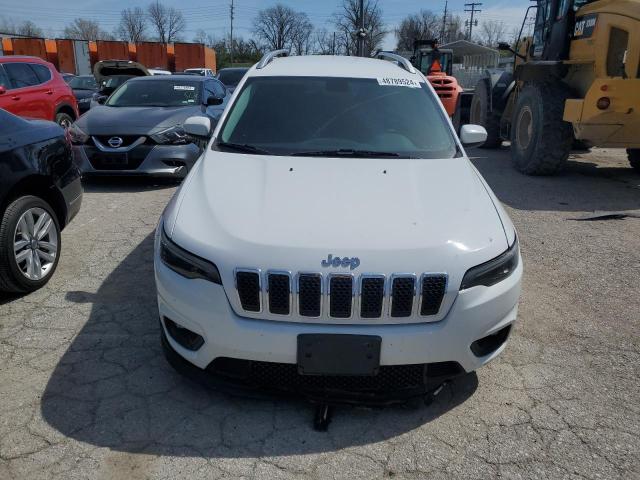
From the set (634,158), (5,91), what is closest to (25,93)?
(5,91)

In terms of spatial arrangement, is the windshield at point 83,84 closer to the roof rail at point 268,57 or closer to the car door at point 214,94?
the car door at point 214,94

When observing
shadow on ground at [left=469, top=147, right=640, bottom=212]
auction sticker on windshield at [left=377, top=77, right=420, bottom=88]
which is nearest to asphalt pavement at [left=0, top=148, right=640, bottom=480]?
auction sticker on windshield at [left=377, top=77, right=420, bottom=88]

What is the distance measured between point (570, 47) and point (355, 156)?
625 centimetres

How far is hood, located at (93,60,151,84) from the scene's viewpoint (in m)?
13.7

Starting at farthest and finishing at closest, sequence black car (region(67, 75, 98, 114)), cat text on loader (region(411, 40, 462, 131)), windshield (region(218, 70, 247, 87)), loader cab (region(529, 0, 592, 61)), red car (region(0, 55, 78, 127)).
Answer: windshield (region(218, 70, 247, 87)) → cat text on loader (region(411, 40, 462, 131)) → black car (region(67, 75, 98, 114)) → red car (region(0, 55, 78, 127)) → loader cab (region(529, 0, 592, 61))

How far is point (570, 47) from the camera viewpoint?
8.05m

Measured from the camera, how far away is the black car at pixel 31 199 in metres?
3.66

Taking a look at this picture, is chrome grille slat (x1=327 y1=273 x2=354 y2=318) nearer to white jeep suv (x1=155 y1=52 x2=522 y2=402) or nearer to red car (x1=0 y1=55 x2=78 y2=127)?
white jeep suv (x1=155 y1=52 x2=522 y2=402)

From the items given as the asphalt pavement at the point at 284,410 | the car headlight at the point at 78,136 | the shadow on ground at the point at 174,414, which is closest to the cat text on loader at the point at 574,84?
the asphalt pavement at the point at 284,410

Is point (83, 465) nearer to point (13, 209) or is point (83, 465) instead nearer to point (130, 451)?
point (130, 451)

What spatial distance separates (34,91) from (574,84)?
9.03 metres

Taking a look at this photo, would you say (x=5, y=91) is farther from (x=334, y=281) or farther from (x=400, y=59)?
(x=334, y=281)

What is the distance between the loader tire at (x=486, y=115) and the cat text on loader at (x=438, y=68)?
5.20 meters

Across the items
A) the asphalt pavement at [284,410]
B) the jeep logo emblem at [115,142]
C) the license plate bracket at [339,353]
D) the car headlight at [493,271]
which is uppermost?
the car headlight at [493,271]
